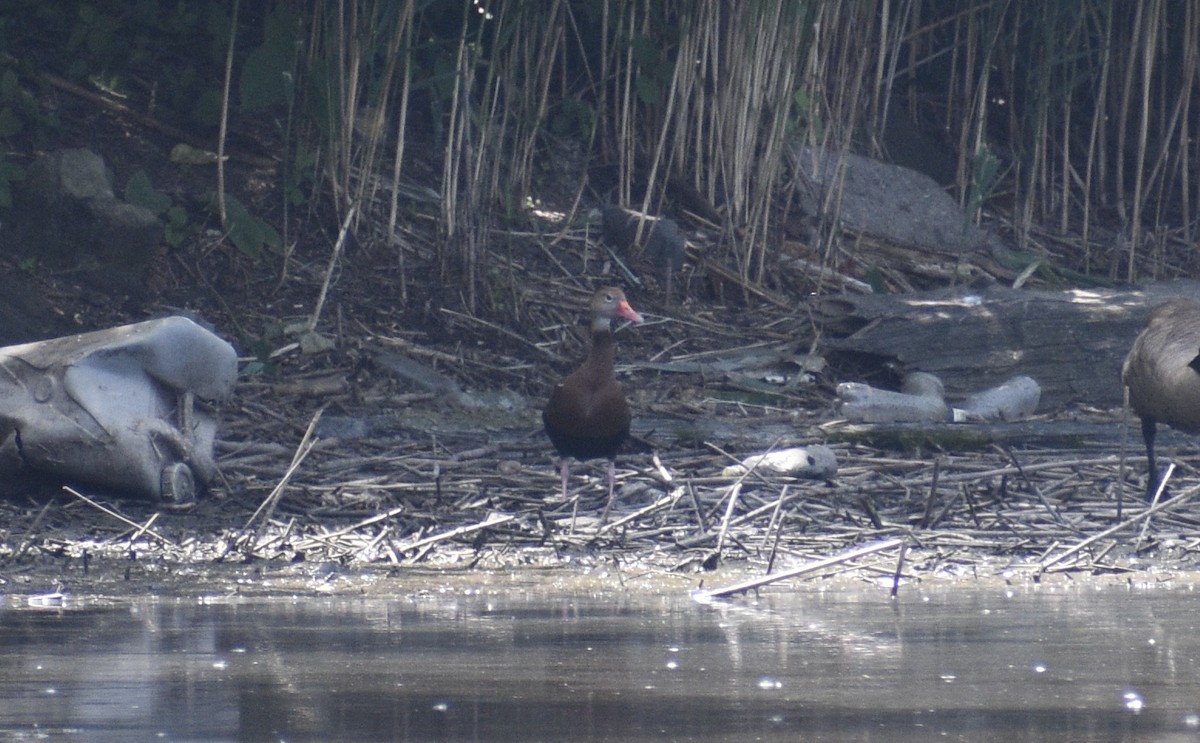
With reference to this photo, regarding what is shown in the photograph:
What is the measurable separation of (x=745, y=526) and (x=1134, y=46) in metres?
7.05

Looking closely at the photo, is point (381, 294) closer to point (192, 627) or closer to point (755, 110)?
point (755, 110)

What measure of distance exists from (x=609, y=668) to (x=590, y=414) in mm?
3164

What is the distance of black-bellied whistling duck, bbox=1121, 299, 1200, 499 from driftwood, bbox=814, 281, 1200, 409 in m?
1.58

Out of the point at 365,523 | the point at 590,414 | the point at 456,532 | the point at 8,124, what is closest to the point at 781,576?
the point at 456,532

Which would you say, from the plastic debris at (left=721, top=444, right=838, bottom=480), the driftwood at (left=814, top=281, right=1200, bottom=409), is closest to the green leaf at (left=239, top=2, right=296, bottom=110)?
the driftwood at (left=814, top=281, right=1200, bottom=409)

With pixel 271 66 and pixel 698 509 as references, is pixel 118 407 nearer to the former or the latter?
pixel 698 509

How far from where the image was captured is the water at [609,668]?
10.8ft

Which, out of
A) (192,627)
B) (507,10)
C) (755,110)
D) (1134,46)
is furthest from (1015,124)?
(192,627)

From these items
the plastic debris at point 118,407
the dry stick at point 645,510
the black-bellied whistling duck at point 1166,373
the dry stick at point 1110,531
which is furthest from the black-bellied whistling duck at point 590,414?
the black-bellied whistling duck at point 1166,373

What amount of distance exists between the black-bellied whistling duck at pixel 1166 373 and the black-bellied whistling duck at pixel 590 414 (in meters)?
2.09

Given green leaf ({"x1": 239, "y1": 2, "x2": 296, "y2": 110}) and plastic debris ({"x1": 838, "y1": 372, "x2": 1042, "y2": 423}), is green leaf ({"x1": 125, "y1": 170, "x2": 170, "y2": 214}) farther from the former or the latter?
plastic debris ({"x1": 838, "y1": 372, "x2": 1042, "y2": 423})

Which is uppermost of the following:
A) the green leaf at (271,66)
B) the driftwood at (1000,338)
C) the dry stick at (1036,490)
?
the green leaf at (271,66)

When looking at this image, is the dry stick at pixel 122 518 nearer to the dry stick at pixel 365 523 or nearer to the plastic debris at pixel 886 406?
the dry stick at pixel 365 523

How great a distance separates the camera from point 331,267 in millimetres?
8984
